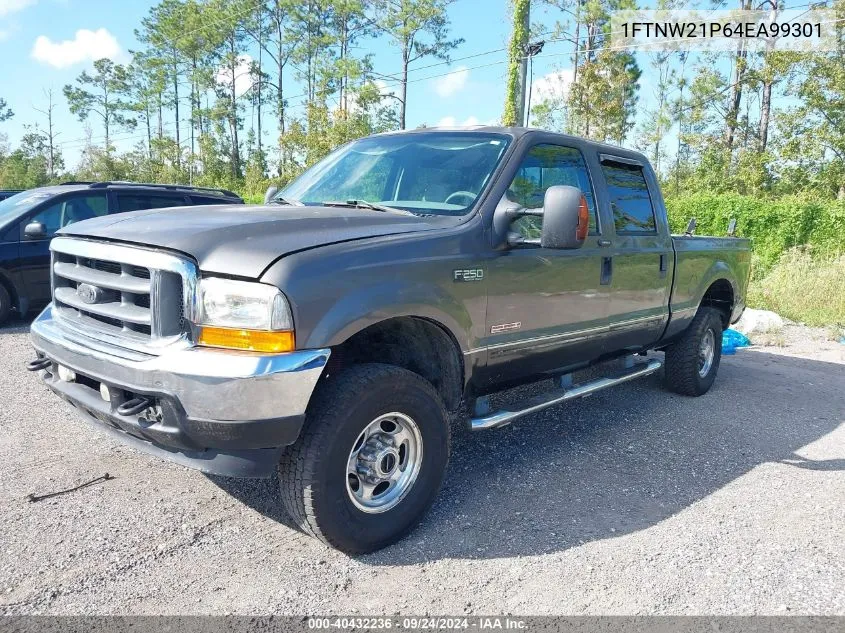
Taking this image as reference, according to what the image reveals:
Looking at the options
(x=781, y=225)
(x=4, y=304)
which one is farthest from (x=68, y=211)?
(x=781, y=225)

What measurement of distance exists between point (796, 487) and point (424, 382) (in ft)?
8.65

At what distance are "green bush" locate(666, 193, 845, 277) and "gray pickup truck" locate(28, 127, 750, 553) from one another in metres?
12.2

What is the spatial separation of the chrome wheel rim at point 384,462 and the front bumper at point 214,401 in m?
0.43

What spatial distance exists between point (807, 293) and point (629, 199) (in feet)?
27.8

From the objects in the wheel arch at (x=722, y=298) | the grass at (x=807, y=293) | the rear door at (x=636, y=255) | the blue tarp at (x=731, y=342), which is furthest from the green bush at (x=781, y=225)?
the rear door at (x=636, y=255)

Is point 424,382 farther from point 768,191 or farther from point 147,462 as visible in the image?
point 768,191

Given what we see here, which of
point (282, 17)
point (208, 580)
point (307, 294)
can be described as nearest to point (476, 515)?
point (208, 580)

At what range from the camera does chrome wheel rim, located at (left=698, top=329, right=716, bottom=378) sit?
19.9 ft

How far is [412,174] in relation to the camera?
387cm

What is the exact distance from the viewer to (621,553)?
3.11 meters

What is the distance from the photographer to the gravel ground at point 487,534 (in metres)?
2.66

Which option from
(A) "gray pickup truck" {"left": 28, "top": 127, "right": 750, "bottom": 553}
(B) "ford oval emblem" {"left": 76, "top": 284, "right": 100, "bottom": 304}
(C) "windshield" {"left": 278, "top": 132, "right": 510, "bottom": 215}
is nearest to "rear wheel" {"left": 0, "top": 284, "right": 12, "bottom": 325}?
(A) "gray pickup truck" {"left": 28, "top": 127, "right": 750, "bottom": 553}

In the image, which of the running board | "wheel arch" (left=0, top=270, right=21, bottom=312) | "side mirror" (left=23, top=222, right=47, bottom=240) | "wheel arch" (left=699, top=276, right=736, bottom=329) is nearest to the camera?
the running board

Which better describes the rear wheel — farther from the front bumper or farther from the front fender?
the front fender
